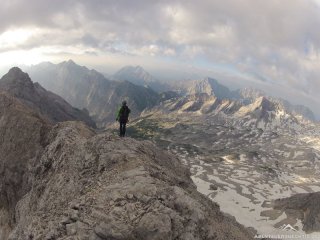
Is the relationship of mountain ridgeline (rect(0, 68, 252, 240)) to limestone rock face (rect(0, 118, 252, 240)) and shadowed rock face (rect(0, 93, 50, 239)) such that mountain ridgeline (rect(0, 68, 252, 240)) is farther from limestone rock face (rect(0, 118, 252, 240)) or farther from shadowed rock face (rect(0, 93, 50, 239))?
shadowed rock face (rect(0, 93, 50, 239))

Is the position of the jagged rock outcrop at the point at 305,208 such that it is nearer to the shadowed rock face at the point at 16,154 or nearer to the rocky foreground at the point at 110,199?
the rocky foreground at the point at 110,199

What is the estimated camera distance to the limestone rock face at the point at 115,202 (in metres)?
22.3

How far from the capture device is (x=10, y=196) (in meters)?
48.2

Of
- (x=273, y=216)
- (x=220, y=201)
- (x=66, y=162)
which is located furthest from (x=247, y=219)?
(x=66, y=162)

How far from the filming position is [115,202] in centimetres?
2364

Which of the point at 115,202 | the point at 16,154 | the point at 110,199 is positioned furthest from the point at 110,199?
the point at 16,154

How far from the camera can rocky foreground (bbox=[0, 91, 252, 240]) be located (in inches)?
882

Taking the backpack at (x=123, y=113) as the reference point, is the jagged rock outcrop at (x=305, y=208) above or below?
below

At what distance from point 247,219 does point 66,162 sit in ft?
182

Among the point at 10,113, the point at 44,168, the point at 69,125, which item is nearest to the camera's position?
the point at 44,168

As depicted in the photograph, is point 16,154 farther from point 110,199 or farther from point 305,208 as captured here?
point 305,208

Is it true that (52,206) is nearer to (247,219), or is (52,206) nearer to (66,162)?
(66,162)

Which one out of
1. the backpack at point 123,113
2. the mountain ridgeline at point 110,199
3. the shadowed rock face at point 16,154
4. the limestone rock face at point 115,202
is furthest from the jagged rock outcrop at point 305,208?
the shadowed rock face at point 16,154

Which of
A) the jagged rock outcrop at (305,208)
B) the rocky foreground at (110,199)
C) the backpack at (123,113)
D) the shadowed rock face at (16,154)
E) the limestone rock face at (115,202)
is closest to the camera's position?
the limestone rock face at (115,202)
